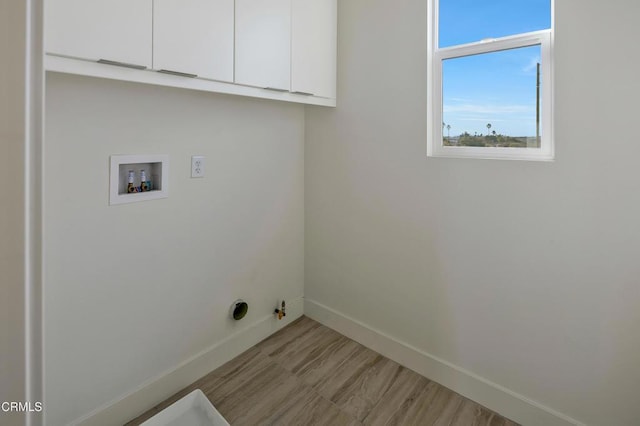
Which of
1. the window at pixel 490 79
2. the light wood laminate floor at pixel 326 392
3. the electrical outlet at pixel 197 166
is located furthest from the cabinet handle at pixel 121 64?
the light wood laminate floor at pixel 326 392

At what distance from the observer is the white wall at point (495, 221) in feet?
4.32

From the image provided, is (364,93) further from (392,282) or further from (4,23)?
(4,23)

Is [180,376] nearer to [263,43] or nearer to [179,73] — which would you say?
[179,73]

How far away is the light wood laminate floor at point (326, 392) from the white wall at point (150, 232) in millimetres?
240

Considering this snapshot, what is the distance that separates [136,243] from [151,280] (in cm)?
20

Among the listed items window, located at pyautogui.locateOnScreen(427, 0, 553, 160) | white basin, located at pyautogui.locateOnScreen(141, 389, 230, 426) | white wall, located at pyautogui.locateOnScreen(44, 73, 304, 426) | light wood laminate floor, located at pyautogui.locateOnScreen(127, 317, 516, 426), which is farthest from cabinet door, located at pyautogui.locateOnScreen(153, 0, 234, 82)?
light wood laminate floor, located at pyautogui.locateOnScreen(127, 317, 516, 426)

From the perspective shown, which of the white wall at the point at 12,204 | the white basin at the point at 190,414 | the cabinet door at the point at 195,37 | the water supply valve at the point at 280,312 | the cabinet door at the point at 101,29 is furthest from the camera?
the water supply valve at the point at 280,312

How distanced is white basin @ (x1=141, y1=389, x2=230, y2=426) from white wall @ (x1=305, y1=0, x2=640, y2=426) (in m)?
1.03

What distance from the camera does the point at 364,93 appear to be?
6.61 feet

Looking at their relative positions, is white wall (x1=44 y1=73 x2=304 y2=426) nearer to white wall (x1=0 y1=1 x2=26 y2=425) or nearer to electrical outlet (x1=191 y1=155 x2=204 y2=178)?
electrical outlet (x1=191 y1=155 x2=204 y2=178)

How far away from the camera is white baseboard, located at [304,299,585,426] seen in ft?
5.08

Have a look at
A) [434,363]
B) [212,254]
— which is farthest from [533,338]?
[212,254]

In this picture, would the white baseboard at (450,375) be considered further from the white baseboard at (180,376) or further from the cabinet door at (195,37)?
the cabinet door at (195,37)

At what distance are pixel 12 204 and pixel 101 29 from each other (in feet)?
2.36
